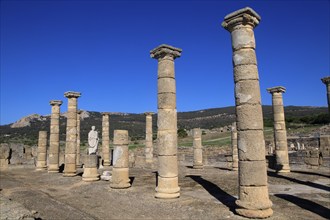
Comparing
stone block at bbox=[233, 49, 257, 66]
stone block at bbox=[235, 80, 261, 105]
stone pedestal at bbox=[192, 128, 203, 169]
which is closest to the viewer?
stone block at bbox=[235, 80, 261, 105]

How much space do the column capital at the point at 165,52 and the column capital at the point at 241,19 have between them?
9.38 ft

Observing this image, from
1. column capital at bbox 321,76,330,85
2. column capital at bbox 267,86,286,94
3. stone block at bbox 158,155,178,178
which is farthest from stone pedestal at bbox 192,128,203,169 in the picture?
stone block at bbox 158,155,178,178

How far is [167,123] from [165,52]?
2770mm

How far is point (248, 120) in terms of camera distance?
8.45 m

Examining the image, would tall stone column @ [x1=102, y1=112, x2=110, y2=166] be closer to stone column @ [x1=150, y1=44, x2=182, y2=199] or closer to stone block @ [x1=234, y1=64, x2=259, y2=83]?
stone column @ [x1=150, y1=44, x2=182, y2=199]

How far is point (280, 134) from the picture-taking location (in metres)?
18.6

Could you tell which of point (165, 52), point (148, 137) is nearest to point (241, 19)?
point (165, 52)

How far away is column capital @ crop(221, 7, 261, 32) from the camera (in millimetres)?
8672

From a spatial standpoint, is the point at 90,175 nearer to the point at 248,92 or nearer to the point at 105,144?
the point at 248,92

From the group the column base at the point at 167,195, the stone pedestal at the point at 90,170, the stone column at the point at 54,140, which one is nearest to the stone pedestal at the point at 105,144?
the stone column at the point at 54,140

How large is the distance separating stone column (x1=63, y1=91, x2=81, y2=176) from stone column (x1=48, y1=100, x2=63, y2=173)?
110 inches

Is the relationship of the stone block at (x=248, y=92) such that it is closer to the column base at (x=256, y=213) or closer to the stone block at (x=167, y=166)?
the column base at (x=256, y=213)

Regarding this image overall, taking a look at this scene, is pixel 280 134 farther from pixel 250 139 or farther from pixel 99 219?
pixel 99 219

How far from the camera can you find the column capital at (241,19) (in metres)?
8.67
